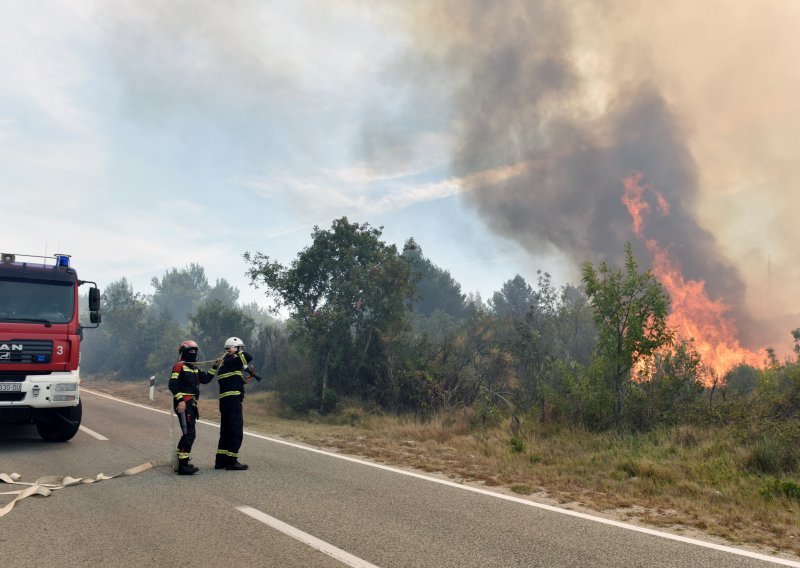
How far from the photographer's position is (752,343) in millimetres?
20406

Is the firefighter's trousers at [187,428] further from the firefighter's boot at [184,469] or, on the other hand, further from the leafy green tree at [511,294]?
the leafy green tree at [511,294]

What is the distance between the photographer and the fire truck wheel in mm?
9750

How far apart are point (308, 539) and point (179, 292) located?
13181 centimetres

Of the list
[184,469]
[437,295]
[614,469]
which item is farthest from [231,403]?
[437,295]

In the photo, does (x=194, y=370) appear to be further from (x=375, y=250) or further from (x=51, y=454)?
(x=375, y=250)

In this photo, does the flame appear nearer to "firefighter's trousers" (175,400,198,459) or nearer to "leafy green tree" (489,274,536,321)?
"firefighter's trousers" (175,400,198,459)

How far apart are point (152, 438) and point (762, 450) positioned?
10.6 m

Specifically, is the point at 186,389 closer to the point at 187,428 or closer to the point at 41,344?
the point at 187,428

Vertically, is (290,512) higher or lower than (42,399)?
lower

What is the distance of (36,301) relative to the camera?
31.8 ft

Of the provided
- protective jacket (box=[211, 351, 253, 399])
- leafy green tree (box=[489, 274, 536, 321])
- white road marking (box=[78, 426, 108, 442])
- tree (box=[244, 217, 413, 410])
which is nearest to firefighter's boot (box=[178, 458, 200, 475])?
protective jacket (box=[211, 351, 253, 399])

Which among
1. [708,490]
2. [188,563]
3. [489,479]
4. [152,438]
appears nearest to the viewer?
[188,563]

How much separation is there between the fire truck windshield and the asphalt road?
2.72 metres

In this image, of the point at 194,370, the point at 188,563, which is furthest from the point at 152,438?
the point at 188,563
